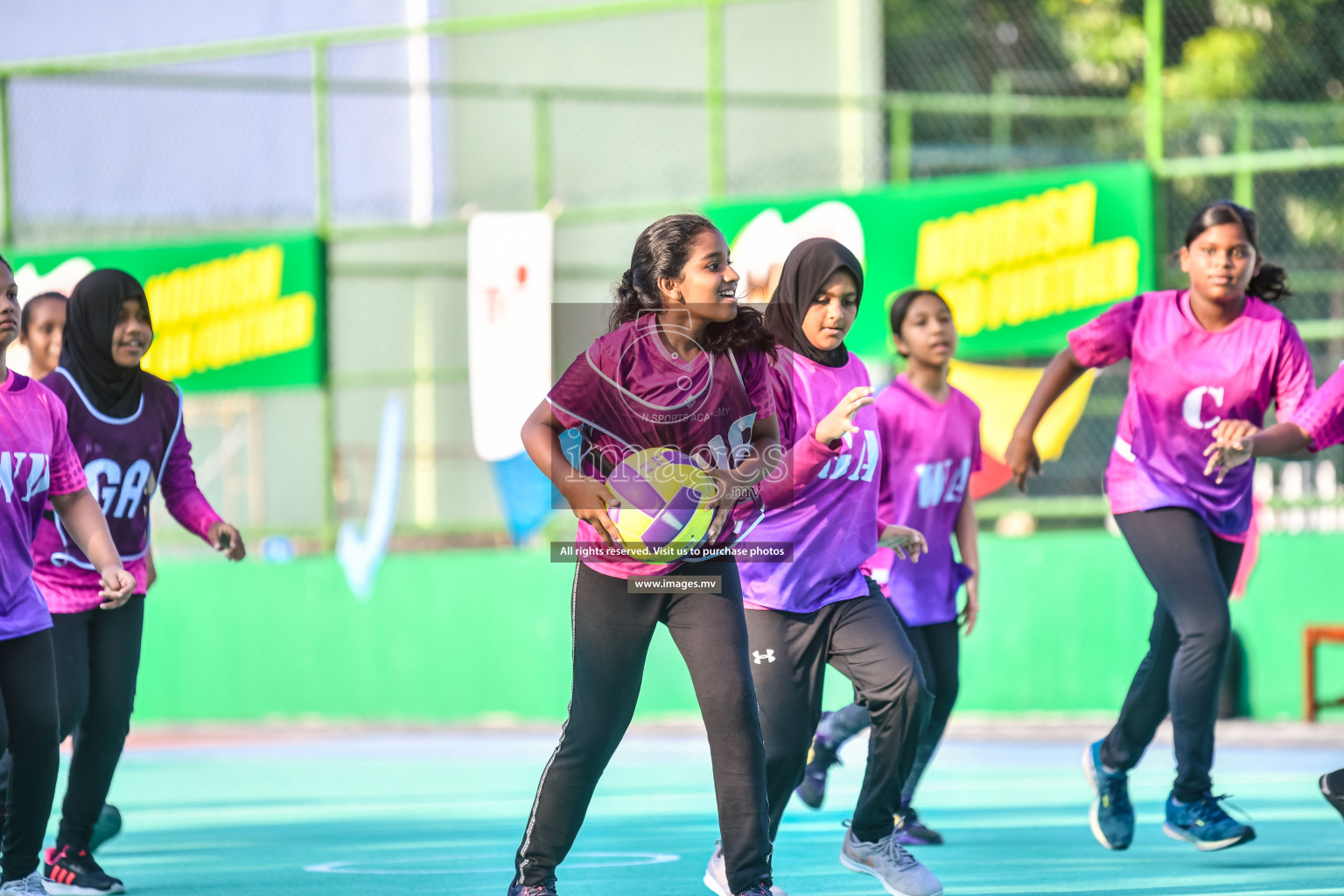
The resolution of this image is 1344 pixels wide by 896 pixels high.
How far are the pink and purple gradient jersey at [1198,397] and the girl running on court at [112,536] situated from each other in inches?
124

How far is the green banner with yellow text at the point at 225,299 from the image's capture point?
1262 centimetres

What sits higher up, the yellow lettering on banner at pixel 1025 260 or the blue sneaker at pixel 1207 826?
the yellow lettering on banner at pixel 1025 260

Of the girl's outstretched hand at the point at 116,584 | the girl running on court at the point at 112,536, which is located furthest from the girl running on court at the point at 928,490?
the girl's outstretched hand at the point at 116,584

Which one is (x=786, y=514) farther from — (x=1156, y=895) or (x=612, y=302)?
(x=1156, y=895)

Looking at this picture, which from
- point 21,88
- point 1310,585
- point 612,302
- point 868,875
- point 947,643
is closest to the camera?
point 612,302

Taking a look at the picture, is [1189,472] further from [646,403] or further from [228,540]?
[228,540]

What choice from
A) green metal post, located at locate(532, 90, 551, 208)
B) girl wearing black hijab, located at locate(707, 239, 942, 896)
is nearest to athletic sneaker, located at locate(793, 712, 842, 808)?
girl wearing black hijab, located at locate(707, 239, 942, 896)

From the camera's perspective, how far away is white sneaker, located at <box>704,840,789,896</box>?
16.3 ft

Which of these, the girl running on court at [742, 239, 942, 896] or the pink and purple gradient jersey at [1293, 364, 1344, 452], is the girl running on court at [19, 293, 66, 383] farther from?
the pink and purple gradient jersey at [1293, 364, 1344, 452]

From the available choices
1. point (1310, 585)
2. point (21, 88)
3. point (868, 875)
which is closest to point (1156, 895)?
point (868, 875)

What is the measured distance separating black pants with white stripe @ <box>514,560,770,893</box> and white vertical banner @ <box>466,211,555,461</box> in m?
7.32

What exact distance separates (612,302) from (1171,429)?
2193 millimetres

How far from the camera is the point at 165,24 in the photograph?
848 inches

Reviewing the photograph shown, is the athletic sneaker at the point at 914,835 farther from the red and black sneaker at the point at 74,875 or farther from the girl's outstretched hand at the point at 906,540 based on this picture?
the red and black sneaker at the point at 74,875
